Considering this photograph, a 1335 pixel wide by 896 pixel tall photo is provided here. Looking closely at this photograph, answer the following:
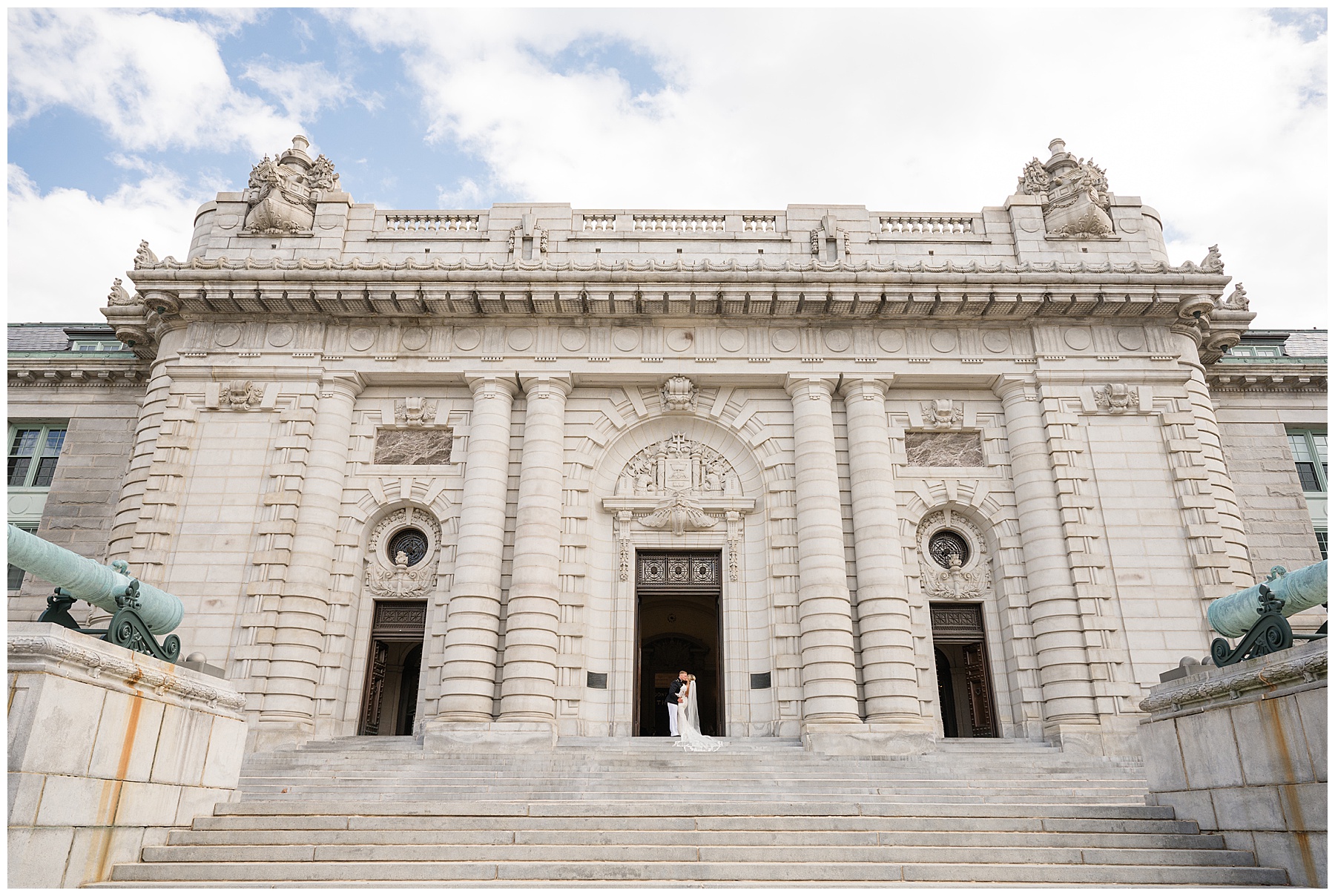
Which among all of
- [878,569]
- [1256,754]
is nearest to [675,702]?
[878,569]

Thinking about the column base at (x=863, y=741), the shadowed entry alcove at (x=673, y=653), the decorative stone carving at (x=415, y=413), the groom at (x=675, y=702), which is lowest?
the column base at (x=863, y=741)

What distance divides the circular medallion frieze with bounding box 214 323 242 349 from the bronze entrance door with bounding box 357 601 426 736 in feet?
26.1

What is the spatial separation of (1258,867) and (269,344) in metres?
22.3

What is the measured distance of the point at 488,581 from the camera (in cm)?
1945

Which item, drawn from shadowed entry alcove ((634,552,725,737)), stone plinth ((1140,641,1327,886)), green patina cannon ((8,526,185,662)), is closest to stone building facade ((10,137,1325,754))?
shadowed entry alcove ((634,552,725,737))

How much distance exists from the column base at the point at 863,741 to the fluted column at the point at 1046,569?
3262 mm

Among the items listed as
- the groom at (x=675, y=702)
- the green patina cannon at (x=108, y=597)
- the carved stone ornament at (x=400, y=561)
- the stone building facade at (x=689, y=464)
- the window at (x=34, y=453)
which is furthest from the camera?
the window at (x=34, y=453)

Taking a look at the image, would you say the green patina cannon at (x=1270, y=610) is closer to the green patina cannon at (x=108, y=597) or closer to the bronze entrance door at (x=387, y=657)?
the green patina cannon at (x=108, y=597)

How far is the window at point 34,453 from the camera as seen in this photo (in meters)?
24.8

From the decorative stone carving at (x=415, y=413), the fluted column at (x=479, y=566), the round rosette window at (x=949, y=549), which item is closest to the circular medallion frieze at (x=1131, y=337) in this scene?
the round rosette window at (x=949, y=549)

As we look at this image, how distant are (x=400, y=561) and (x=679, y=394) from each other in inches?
323

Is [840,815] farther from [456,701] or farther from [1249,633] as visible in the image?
[456,701]

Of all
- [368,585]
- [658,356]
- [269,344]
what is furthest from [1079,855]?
[269,344]

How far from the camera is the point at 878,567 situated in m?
19.6
